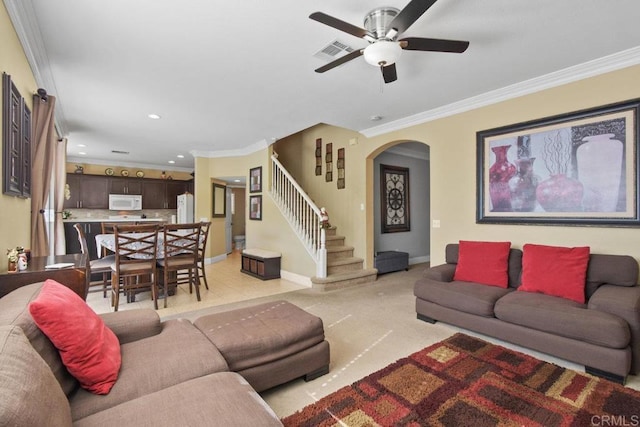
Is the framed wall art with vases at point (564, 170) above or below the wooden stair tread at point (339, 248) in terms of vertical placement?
above

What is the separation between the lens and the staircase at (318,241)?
489cm

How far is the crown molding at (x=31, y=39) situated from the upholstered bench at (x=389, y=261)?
5222 millimetres

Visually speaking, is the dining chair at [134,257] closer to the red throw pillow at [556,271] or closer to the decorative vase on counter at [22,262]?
the decorative vase on counter at [22,262]

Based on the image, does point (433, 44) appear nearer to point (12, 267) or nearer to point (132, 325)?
point (132, 325)

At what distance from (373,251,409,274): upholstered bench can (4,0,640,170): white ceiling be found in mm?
2566

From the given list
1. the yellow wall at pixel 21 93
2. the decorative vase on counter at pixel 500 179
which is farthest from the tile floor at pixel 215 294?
the decorative vase on counter at pixel 500 179

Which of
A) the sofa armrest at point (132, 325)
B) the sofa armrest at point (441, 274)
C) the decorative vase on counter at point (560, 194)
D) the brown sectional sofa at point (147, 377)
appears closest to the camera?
the brown sectional sofa at point (147, 377)

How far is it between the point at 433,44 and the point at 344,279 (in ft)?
11.8

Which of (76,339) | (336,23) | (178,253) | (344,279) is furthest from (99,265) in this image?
(336,23)

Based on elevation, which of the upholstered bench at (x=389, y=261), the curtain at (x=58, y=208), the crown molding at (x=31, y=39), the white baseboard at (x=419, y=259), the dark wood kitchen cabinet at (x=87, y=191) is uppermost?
the crown molding at (x=31, y=39)

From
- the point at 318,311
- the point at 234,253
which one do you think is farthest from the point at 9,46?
the point at 234,253

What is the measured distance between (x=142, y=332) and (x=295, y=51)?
2557 millimetres

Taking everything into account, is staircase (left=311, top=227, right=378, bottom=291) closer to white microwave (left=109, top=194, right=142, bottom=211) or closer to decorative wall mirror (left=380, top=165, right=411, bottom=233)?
decorative wall mirror (left=380, top=165, right=411, bottom=233)

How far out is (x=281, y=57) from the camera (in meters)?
2.82
